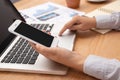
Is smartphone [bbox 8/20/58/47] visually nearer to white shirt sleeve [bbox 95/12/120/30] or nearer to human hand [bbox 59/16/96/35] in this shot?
human hand [bbox 59/16/96/35]

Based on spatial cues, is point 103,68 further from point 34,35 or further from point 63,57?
point 34,35

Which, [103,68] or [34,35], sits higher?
[34,35]

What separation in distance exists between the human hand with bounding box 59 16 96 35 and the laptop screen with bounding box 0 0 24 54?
219mm

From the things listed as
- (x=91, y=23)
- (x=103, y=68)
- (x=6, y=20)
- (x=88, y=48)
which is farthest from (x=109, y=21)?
(x=6, y=20)

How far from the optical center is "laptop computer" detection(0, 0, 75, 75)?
663 millimetres

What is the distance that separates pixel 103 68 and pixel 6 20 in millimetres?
482

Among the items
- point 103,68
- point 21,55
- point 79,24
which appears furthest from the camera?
point 79,24

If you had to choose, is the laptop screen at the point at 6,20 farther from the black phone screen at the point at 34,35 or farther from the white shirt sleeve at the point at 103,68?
the white shirt sleeve at the point at 103,68

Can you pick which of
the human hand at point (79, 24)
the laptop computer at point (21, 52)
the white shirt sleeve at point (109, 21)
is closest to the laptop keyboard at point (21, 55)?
the laptop computer at point (21, 52)

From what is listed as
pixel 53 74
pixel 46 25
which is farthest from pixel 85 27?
pixel 53 74

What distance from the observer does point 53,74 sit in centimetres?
65

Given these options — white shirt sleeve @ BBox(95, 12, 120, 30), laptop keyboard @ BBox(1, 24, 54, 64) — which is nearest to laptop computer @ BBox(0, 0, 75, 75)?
laptop keyboard @ BBox(1, 24, 54, 64)

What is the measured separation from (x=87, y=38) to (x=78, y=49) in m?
0.09

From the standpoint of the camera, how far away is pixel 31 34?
2.20 ft
